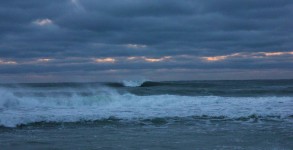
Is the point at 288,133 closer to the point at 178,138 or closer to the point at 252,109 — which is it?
the point at 178,138

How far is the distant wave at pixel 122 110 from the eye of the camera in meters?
15.0

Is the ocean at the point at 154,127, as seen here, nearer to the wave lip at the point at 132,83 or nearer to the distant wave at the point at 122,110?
the distant wave at the point at 122,110

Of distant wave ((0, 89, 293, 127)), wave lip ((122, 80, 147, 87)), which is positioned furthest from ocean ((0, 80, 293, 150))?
wave lip ((122, 80, 147, 87))

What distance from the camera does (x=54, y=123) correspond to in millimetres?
14016

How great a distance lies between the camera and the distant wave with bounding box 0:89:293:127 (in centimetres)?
1502

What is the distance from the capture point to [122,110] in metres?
17.5

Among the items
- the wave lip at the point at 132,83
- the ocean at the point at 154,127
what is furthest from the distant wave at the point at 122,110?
the wave lip at the point at 132,83

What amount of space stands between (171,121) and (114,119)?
2.34 metres

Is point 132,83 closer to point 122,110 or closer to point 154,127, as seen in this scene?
point 122,110

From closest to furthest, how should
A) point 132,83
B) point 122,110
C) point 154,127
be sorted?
point 154,127 < point 122,110 < point 132,83

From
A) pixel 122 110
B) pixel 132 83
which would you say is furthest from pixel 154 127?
pixel 132 83

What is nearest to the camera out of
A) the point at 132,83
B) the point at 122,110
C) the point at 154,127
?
the point at 154,127

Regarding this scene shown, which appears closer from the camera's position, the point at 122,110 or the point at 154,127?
the point at 154,127

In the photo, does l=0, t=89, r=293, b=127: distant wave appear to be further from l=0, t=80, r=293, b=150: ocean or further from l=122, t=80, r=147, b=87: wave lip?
l=122, t=80, r=147, b=87: wave lip
